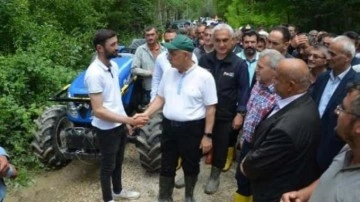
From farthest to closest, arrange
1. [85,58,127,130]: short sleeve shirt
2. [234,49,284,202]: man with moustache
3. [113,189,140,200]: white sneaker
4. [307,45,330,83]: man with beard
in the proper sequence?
[113,189,140,200]: white sneaker, [307,45,330,83]: man with beard, [85,58,127,130]: short sleeve shirt, [234,49,284,202]: man with moustache

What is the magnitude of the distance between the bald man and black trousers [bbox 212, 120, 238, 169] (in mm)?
1844

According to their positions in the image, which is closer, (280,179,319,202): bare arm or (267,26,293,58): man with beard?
(280,179,319,202): bare arm

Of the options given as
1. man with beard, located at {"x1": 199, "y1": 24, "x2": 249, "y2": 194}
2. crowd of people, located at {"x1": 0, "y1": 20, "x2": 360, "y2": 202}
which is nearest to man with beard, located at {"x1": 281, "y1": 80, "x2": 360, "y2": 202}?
crowd of people, located at {"x1": 0, "y1": 20, "x2": 360, "y2": 202}

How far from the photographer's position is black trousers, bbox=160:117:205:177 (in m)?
4.15

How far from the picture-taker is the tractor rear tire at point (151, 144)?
4973mm

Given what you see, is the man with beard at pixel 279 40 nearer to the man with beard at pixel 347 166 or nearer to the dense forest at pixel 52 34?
the man with beard at pixel 347 166

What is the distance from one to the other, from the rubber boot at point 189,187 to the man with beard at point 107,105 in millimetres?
798

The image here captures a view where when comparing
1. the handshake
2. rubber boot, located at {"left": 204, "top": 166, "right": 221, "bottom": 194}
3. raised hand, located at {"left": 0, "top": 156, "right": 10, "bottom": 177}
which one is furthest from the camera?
rubber boot, located at {"left": 204, "top": 166, "right": 221, "bottom": 194}

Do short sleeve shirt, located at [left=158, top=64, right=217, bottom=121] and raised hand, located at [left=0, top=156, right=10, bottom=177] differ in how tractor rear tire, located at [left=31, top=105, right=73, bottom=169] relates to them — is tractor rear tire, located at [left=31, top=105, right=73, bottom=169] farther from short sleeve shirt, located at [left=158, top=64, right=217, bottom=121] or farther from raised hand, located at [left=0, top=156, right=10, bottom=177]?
raised hand, located at [left=0, top=156, right=10, bottom=177]

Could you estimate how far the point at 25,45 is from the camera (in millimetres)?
9109

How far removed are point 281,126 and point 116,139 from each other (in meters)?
2.06

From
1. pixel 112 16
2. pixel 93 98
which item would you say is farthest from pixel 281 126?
pixel 112 16

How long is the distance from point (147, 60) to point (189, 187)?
1.92 metres

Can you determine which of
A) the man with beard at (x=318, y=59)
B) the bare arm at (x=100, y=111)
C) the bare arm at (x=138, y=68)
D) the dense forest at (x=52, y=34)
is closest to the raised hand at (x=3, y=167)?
the bare arm at (x=100, y=111)
